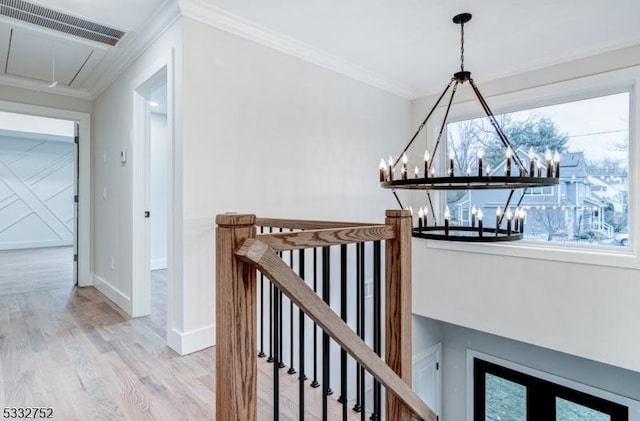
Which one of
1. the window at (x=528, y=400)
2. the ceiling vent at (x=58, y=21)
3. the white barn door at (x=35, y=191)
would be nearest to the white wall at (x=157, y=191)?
the ceiling vent at (x=58, y=21)

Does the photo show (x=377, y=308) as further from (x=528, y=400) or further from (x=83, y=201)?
(x=83, y=201)

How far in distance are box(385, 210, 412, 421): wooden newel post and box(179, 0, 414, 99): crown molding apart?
194 cm

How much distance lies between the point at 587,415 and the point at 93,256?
5715 mm

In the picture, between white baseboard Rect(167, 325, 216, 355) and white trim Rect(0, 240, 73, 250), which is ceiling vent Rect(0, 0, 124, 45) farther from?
white trim Rect(0, 240, 73, 250)

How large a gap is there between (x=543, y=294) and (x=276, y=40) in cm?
335

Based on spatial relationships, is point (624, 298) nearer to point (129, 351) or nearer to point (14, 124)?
point (129, 351)

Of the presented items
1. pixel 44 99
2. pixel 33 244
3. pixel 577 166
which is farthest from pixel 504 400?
pixel 33 244

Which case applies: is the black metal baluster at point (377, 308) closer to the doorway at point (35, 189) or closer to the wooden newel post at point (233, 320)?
the wooden newel post at point (233, 320)

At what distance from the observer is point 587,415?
3.75 meters

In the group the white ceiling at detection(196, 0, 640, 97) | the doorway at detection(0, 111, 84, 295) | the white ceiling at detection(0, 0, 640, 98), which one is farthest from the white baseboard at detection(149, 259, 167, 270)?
the white ceiling at detection(196, 0, 640, 97)

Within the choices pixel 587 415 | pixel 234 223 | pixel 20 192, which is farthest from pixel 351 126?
pixel 20 192

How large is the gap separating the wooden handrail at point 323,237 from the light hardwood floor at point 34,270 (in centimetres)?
431

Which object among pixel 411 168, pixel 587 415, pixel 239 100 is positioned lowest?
pixel 587 415

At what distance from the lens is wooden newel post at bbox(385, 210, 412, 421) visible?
1.56m
